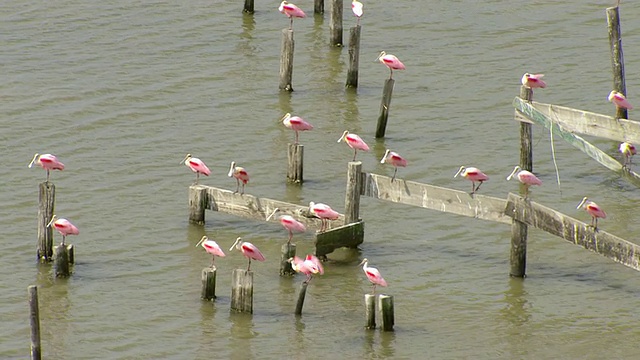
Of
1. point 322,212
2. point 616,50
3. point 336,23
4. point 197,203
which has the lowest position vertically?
point 197,203

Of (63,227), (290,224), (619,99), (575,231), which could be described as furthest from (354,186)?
(619,99)

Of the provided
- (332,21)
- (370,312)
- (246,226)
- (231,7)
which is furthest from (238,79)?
(370,312)

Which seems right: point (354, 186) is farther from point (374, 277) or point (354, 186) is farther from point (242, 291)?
point (242, 291)

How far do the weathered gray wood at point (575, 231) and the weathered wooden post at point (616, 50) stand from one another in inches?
230

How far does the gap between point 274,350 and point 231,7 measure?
51.3 feet

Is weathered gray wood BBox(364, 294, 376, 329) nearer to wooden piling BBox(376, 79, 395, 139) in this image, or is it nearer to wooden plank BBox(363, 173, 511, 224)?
wooden plank BBox(363, 173, 511, 224)

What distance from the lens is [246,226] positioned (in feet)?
67.8

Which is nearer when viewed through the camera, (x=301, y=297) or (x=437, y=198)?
(x=301, y=297)

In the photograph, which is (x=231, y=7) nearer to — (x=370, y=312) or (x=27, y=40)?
(x=27, y=40)

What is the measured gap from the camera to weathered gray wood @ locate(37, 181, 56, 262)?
1873cm

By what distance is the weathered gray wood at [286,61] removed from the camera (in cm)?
2581

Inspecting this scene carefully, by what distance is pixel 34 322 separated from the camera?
49.5 feet

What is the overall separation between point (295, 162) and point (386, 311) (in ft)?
18.0

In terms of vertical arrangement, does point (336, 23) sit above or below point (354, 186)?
above
